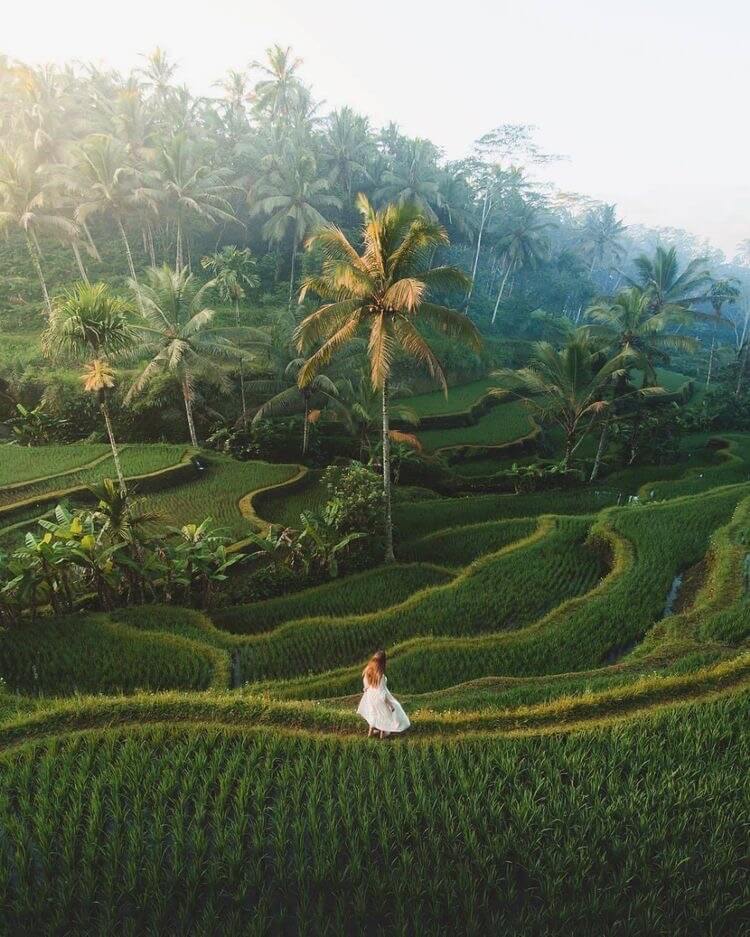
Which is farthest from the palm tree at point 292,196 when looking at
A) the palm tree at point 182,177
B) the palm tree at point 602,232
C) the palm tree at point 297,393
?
the palm tree at point 602,232

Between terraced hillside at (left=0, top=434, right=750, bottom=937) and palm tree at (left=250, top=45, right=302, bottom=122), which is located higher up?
palm tree at (left=250, top=45, right=302, bottom=122)

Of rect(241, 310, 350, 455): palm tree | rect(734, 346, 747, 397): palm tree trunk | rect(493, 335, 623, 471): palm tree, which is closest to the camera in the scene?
rect(493, 335, 623, 471): palm tree

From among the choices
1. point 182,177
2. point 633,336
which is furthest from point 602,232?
point 182,177

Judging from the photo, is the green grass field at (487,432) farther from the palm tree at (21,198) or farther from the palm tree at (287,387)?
the palm tree at (21,198)

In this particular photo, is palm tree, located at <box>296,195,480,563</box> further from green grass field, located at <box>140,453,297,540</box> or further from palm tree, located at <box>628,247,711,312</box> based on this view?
palm tree, located at <box>628,247,711,312</box>

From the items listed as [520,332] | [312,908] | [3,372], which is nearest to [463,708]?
[312,908]

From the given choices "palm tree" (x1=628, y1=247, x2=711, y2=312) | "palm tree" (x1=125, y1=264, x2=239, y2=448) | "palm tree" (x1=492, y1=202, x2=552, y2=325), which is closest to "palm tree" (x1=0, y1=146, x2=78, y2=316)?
"palm tree" (x1=125, y1=264, x2=239, y2=448)
